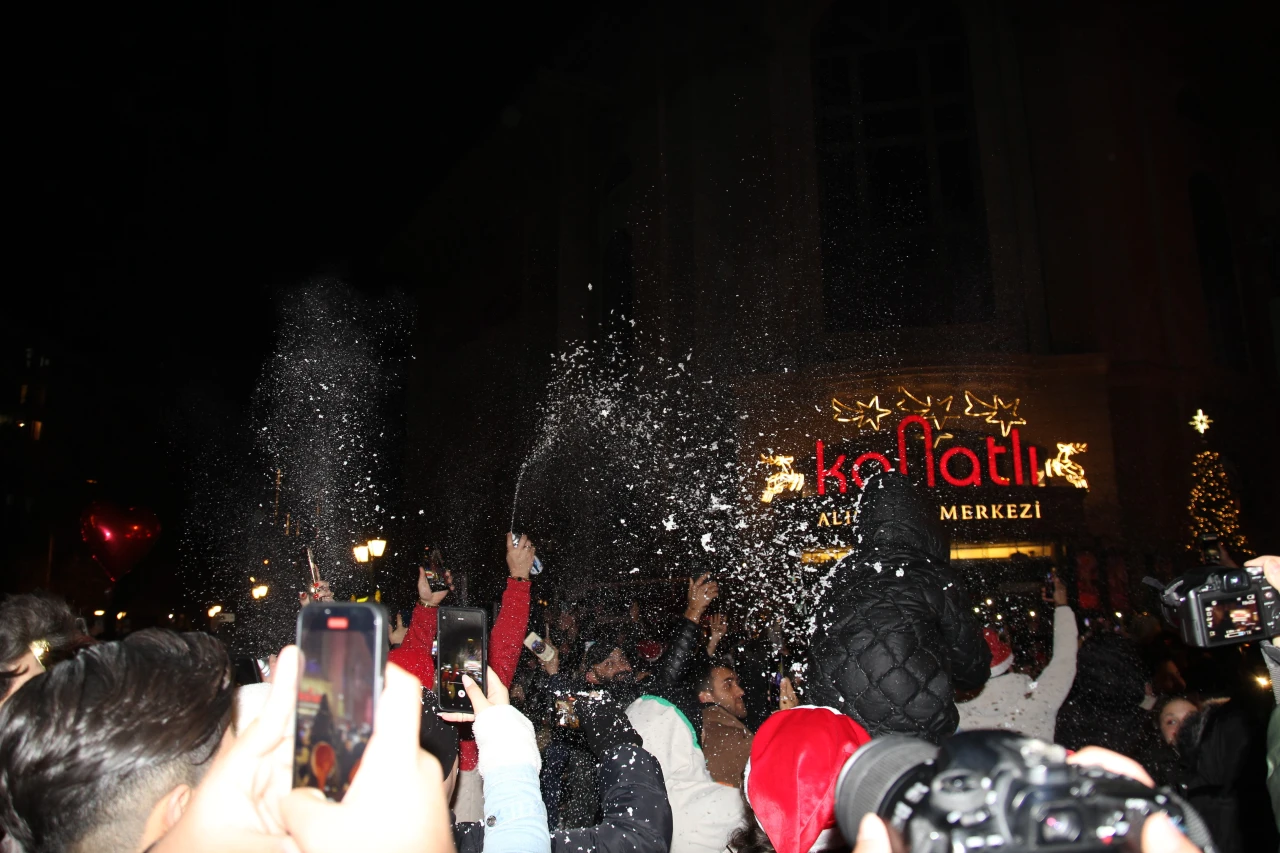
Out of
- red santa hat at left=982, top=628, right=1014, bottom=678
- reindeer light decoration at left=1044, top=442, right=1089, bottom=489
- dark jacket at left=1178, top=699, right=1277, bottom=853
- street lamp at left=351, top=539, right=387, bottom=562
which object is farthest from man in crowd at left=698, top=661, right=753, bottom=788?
reindeer light decoration at left=1044, top=442, right=1089, bottom=489

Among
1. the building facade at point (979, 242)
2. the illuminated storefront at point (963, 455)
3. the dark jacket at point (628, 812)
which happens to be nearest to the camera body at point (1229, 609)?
the dark jacket at point (628, 812)

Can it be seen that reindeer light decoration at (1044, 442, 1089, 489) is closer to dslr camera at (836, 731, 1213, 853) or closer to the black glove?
the black glove

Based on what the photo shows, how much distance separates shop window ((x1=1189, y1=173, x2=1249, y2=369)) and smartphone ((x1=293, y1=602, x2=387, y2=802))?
54.2ft

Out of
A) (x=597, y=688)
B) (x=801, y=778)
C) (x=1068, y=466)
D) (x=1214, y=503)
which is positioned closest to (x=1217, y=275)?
(x=1214, y=503)

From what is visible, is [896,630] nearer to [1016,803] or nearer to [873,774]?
[873,774]

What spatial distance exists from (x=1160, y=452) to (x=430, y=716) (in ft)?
44.9

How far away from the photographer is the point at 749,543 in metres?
14.0

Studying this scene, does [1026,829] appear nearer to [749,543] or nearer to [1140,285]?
[749,543]

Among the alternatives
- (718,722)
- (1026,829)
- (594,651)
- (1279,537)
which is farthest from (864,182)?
(1026,829)

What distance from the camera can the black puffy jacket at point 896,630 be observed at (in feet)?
9.12

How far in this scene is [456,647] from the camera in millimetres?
2502

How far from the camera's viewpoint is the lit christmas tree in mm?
12570

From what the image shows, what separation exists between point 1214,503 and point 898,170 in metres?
7.54

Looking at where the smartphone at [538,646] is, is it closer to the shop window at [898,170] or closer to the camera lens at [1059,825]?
the camera lens at [1059,825]
